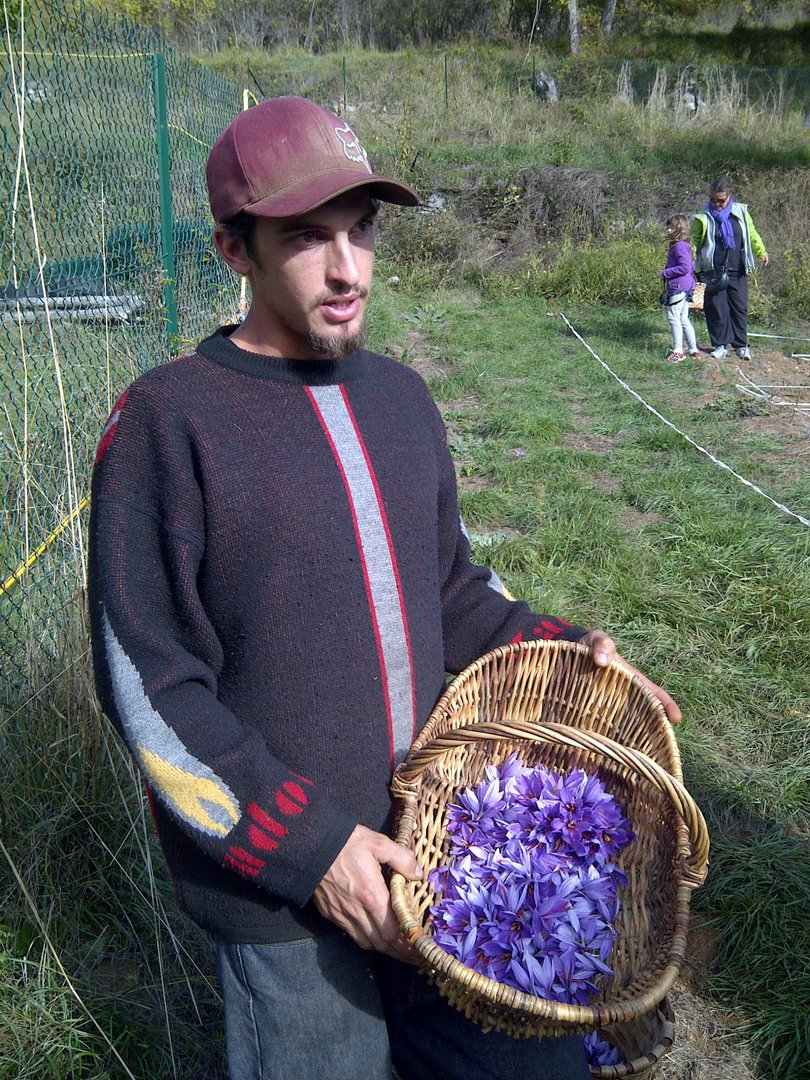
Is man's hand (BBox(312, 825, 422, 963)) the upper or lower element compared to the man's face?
lower

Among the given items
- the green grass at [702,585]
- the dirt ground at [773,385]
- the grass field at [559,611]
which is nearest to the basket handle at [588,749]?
the grass field at [559,611]

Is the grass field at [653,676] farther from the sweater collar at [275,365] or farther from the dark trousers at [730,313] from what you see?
the dark trousers at [730,313]

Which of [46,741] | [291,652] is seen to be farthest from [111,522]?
[46,741]

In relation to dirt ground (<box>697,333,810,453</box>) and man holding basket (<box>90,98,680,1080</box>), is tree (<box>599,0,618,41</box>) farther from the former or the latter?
man holding basket (<box>90,98,680,1080</box>)

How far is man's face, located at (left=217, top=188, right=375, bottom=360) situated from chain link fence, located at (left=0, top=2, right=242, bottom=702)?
1061 mm

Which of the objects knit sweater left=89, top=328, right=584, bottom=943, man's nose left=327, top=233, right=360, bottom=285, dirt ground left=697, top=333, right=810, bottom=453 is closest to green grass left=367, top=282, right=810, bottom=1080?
dirt ground left=697, top=333, right=810, bottom=453

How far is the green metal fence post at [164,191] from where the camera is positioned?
493 centimetres

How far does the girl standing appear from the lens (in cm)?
940

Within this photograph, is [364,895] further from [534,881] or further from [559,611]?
[559,611]

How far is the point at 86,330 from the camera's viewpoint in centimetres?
348

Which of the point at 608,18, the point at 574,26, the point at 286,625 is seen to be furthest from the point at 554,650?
the point at 608,18

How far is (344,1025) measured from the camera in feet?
4.64

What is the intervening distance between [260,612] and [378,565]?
0.20m

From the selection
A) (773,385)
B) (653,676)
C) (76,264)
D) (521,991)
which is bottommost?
(773,385)
